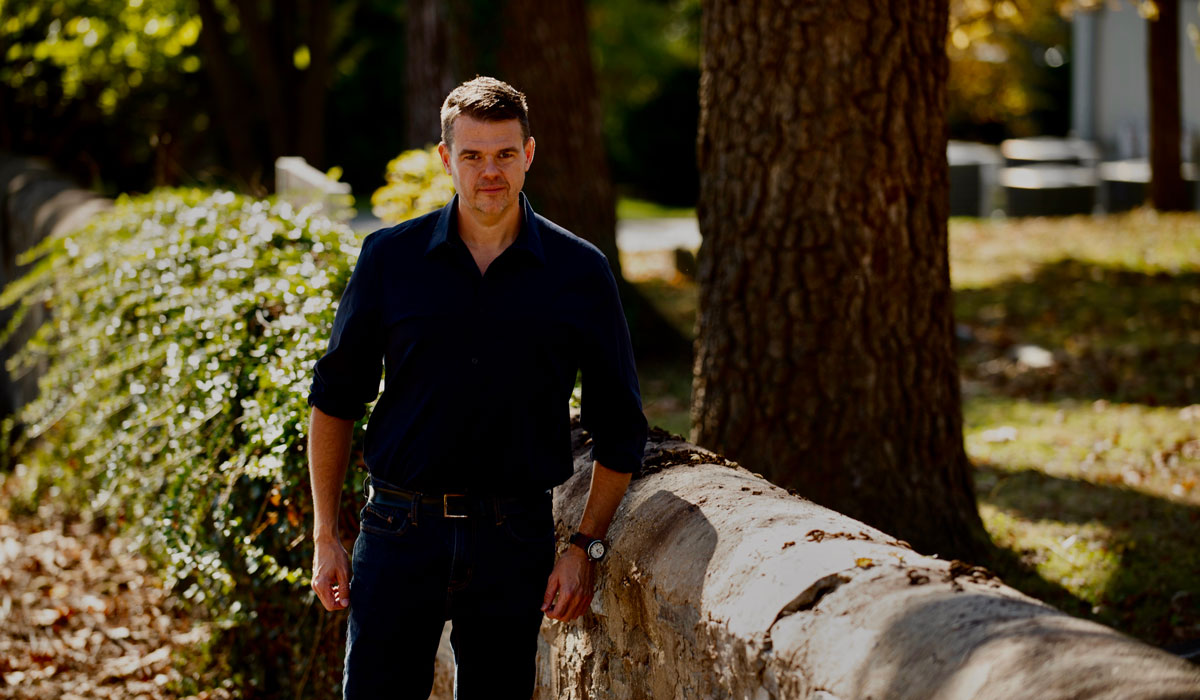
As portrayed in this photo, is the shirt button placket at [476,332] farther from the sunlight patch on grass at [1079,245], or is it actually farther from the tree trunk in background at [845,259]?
the sunlight patch on grass at [1079,245]

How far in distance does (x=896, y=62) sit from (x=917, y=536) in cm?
186

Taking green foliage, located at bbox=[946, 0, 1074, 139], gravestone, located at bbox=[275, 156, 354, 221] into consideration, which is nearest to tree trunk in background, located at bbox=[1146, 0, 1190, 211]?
green foliage, located at bbox=[946, 0, 1074, 139]

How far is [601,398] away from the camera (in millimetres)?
3006

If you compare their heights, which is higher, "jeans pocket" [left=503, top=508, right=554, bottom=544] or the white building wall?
the white building wall

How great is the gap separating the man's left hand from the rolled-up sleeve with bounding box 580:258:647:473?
0.78ft

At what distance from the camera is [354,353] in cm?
300

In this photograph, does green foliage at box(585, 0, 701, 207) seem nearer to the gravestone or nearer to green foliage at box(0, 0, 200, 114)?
green foliage at box(0, 0, 200, 114)

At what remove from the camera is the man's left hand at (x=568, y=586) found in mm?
3016

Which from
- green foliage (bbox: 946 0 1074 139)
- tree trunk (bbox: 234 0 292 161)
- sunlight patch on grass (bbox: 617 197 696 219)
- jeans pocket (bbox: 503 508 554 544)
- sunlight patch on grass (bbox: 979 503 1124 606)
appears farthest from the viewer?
sunlight patch on grass (bbox: 617 197 696 219)

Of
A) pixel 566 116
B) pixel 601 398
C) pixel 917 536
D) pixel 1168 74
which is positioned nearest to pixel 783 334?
pixel 917 536

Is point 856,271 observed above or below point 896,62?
below

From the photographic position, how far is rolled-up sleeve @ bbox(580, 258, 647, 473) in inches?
117

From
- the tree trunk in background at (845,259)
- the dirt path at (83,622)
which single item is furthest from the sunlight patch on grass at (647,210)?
the tree trunk in background at (845,259)

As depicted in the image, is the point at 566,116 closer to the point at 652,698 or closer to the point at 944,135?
the point at 944,135
